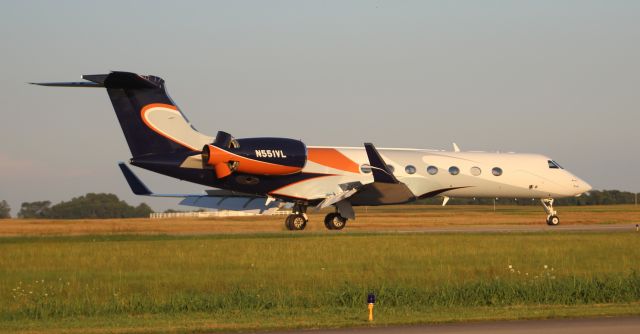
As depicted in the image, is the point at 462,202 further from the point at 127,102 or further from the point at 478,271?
the point at 478,271

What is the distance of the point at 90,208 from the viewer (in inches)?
2650

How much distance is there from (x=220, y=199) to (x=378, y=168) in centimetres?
701

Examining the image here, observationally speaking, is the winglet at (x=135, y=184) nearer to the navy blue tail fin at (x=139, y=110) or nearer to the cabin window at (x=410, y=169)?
the navy blue tail fin at (x=139, y=110)

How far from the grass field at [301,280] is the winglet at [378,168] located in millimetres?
4965

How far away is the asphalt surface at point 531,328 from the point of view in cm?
1149

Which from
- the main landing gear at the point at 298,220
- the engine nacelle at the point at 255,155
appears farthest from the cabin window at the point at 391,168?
the engine nacelle at the point at 255,155

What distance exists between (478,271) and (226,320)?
8.22 metres

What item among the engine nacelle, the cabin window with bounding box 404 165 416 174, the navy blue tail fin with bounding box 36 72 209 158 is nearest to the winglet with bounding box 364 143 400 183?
the engine nacelle

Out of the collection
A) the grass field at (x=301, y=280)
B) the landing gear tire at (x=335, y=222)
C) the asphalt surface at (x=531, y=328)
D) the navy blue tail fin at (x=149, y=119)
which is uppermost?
the navy blue tail fin at (x=149, y=119)

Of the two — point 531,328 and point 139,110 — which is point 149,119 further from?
point 531,328

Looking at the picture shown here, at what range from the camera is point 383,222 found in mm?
43875

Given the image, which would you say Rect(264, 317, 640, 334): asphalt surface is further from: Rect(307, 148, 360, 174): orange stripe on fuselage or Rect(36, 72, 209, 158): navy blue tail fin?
Rect(307, 148, 360, 174): orange stripe on fuselage

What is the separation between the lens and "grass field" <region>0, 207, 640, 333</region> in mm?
13867

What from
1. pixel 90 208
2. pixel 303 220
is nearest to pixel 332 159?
pixel 303 220
